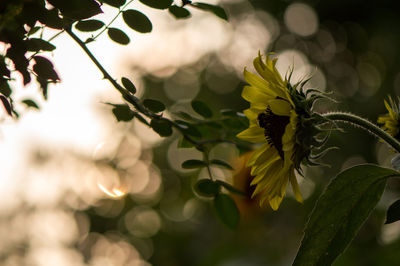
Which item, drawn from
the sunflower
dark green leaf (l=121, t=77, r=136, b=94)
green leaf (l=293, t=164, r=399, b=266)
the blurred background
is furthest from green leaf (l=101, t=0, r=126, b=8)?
the blurred background

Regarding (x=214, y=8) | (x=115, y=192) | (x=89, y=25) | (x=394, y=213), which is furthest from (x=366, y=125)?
(x=115, y=192)

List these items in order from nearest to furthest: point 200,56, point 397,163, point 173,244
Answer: point 397,163, point 173,244, point 200,56

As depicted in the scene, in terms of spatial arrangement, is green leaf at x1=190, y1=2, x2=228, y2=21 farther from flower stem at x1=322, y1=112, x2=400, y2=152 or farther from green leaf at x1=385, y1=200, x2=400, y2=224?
green leaf at x1=385, y1=200, x2=400, y2=224

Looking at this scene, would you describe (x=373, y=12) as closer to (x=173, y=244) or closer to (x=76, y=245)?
(x=173, y=244)

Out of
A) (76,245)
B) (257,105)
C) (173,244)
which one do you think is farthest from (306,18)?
(257,105)

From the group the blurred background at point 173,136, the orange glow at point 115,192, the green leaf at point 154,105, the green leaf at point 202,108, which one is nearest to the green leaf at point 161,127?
the green leaf at point 154,105

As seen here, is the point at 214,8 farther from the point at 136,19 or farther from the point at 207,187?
the point at 207,187
